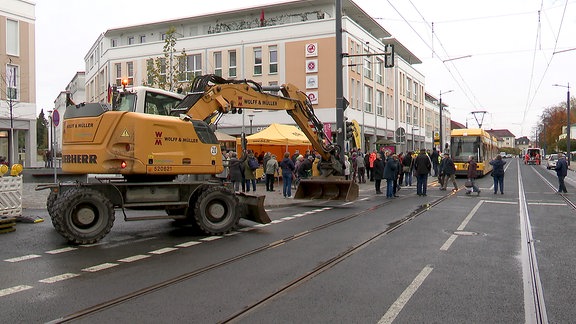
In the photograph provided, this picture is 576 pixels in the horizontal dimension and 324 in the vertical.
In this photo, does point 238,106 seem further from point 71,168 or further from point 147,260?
point 147,260

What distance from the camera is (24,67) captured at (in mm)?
33312

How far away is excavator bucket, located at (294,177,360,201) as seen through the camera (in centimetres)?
1677

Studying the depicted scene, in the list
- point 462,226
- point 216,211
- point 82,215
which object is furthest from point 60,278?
point 462,226

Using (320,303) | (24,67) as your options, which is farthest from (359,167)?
(24,67)

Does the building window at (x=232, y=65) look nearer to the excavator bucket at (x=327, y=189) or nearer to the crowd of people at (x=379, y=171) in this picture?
the crowd of people at (x=379, y=171)

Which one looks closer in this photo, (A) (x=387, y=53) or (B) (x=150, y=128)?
(B) (x=150, y=128)

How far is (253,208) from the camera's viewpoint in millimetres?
11203

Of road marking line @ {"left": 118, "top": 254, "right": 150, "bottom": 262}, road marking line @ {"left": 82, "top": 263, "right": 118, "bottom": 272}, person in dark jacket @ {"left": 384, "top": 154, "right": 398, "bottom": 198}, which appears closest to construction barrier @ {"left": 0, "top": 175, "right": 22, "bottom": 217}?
road marking line @ {"left": 118, "top": 254, "right": 150, "bottom": 262}

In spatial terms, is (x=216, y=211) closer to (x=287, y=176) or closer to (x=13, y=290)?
(x=13, y=290)

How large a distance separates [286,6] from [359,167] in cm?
2181

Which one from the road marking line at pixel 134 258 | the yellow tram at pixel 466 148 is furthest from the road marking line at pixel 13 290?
the yellow tram at pixel 466 148

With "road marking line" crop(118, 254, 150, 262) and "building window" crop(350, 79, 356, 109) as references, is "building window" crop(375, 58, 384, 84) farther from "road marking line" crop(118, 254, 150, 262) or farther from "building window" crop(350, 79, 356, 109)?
"road marking line" crop(118, 254, 150, 262)

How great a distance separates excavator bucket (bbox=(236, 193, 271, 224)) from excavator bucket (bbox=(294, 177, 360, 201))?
592 cm

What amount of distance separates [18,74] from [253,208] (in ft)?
92.9
